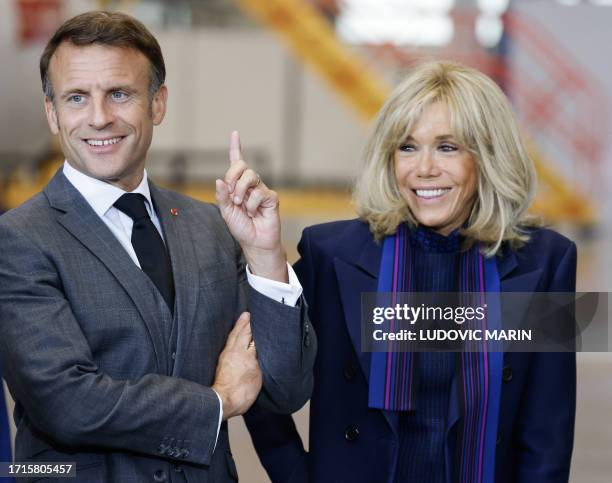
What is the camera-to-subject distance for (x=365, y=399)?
255 cm

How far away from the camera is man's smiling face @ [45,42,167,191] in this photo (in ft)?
6.87

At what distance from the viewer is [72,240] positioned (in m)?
2.10

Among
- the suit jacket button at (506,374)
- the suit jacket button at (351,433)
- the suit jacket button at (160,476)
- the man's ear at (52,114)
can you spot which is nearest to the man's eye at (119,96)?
the man's ear at (52,114)

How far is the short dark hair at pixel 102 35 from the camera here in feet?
6.89

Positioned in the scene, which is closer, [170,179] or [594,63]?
[594,63]

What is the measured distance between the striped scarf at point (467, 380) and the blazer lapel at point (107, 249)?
69 cm

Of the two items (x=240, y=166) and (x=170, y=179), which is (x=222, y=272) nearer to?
(x=240, y=166)

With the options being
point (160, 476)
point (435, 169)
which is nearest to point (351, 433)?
point (160, 476)

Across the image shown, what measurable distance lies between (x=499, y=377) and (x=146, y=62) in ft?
4.05

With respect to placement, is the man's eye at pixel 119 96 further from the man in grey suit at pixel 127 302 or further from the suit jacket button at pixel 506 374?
the suit jacket button at pixel 506 374

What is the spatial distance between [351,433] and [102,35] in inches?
48.7

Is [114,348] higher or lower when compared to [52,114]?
lower

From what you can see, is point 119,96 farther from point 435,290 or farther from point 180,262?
point 435,290

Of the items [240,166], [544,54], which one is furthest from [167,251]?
[544,54]
